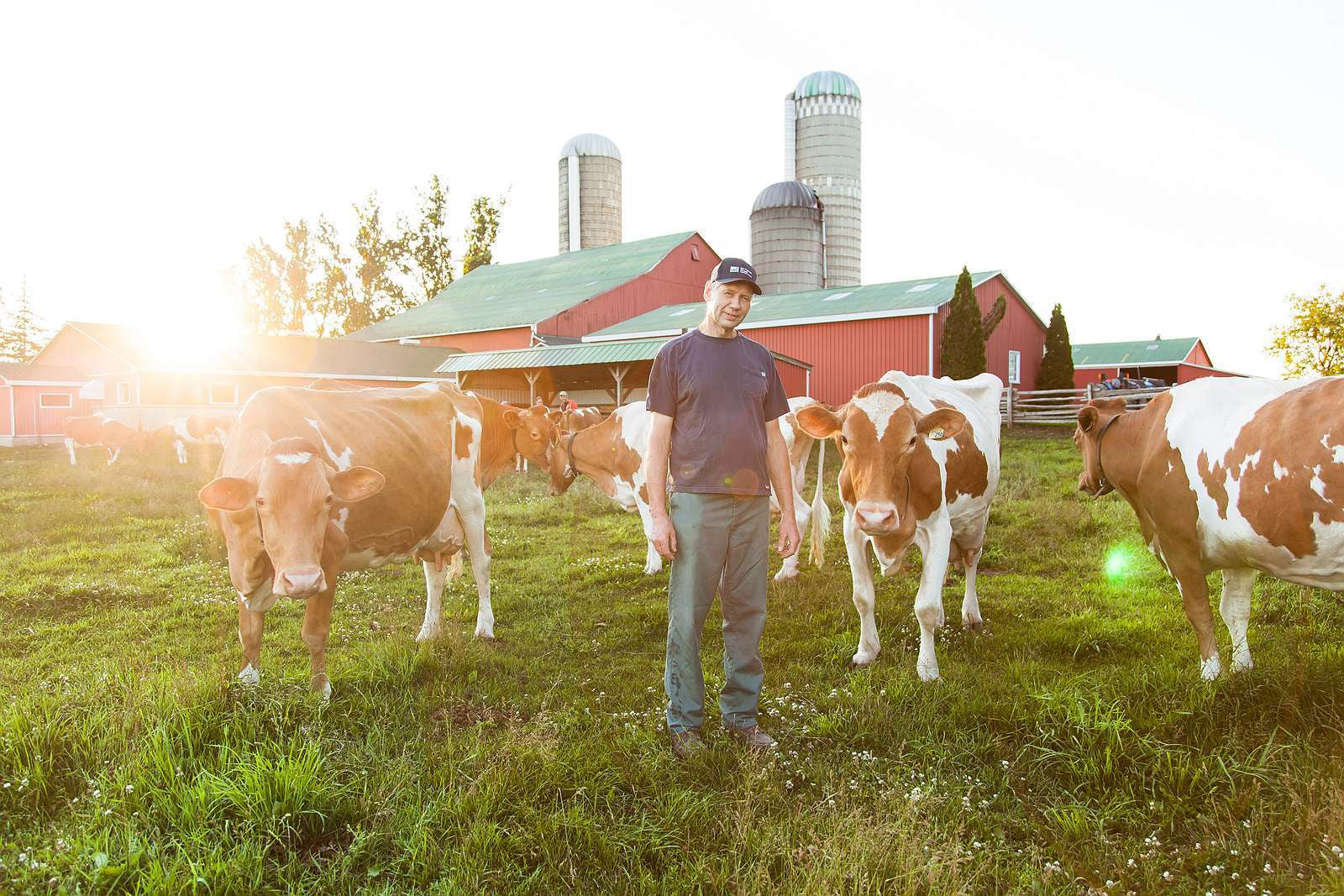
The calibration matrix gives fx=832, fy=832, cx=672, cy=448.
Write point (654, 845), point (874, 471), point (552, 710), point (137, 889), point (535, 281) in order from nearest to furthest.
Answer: point (137, 889)
point (654, 845)
point (552, 710)
point (874, 471)
point (535, 281)

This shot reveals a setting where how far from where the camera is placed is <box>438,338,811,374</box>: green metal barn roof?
71.3 ft

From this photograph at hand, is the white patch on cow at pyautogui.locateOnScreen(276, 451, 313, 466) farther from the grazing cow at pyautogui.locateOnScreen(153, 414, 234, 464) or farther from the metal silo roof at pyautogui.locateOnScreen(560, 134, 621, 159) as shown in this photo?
the metal silo roof at pyautogui.locateOnScreen(560, 134, 621, 159)

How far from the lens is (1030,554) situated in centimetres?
848

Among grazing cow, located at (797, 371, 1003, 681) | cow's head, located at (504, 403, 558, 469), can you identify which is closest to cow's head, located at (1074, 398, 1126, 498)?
grazing cow, located at (797, 371, 1003, 681)

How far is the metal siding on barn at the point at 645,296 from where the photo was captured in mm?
30203

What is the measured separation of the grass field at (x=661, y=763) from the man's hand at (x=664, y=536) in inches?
34.0

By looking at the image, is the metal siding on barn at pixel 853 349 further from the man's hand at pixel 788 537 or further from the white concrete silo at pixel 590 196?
the white concrete silo at pixel 590 196

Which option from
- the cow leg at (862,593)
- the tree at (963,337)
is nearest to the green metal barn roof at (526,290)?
the tree at (963,337)

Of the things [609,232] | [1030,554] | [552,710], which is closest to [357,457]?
[552,710]

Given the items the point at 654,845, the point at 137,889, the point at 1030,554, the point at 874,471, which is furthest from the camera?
the point at 1030,554

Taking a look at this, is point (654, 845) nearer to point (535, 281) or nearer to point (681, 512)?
point (681, 512)

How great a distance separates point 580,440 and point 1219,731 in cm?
802

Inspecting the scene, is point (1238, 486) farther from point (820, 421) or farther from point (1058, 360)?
point (1058, 360)

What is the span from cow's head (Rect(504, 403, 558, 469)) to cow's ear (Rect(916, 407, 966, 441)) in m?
6.97
